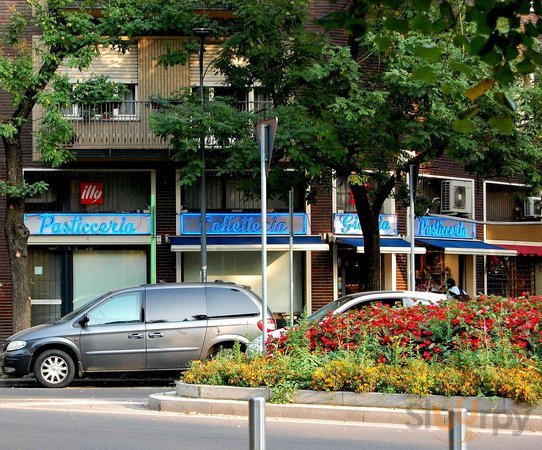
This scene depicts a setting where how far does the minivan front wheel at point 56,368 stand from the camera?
17.1m

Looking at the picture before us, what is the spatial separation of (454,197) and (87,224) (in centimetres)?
1089

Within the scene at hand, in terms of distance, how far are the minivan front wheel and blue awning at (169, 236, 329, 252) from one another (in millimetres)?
9220

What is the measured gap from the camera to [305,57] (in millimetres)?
21516

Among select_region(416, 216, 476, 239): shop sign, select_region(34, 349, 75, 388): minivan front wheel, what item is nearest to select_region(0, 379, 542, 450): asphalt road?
select_region(34, 349, 75, 388): minivan front wheel

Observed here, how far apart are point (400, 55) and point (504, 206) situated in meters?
13.3

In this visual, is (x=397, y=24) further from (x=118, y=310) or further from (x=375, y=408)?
(x=118, y=310)

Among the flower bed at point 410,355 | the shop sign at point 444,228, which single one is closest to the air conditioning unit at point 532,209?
the shop sign at point 444,228

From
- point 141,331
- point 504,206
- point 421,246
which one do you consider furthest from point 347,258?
point 141,331

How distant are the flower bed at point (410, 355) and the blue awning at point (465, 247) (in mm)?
14761

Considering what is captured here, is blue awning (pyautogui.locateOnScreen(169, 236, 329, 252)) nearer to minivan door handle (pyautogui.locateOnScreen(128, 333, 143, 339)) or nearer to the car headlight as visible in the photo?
minivan door handle (pyautogui.locateOnScreen(128, 333, 143, 339))

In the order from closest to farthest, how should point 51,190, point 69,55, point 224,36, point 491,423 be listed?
point 491,423 → point 69,55 → point 224,36 → point 51,190

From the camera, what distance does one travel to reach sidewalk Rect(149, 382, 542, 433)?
36.1ft

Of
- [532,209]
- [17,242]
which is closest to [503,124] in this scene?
[17,242]

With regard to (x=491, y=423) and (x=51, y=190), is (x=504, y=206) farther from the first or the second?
(x=491, y=423)
